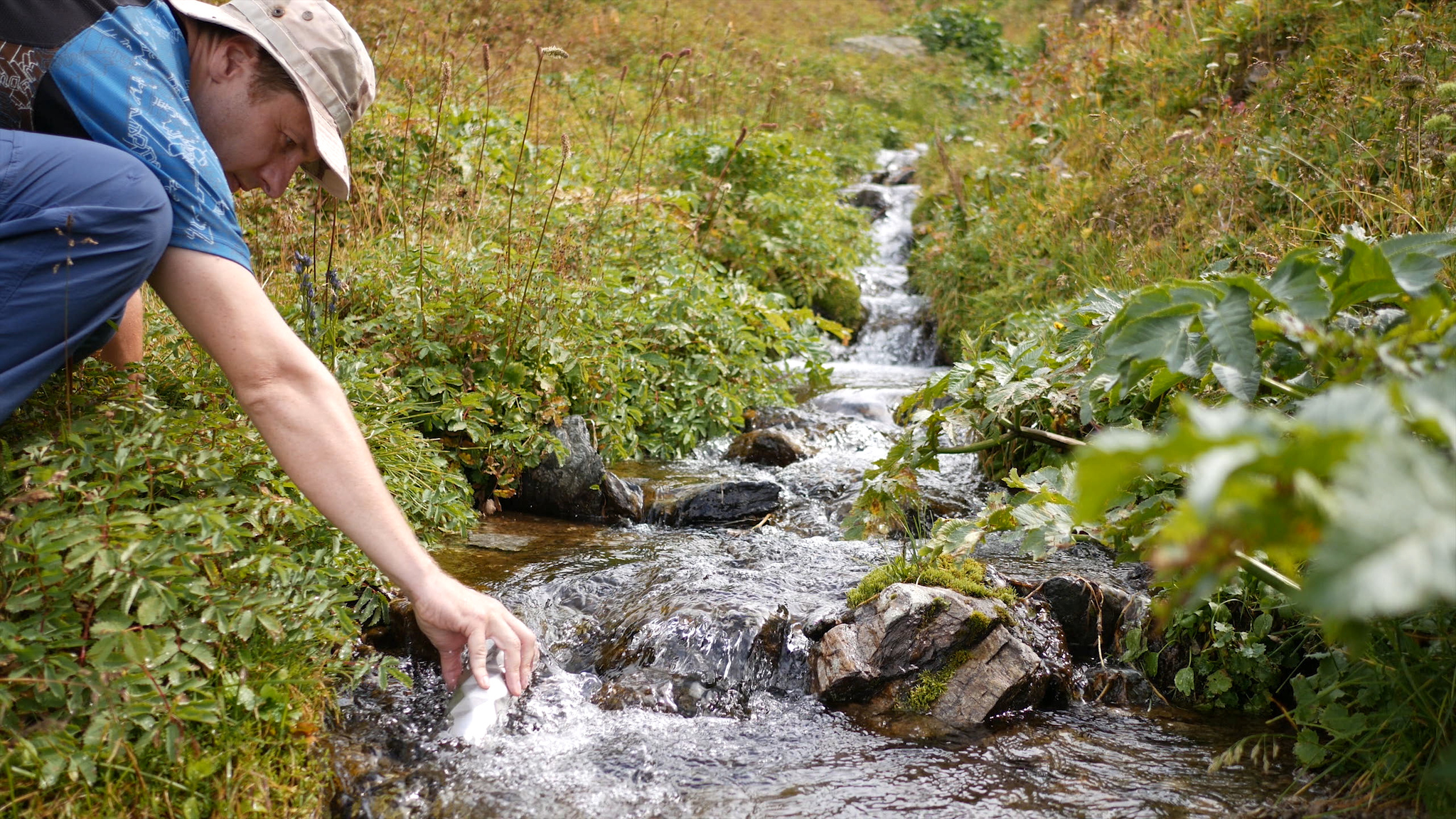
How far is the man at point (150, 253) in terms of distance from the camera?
162cm

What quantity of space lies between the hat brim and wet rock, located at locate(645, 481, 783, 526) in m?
1.91

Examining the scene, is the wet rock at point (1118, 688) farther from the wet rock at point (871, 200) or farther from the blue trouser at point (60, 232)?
the wet rock at point (871, 200)

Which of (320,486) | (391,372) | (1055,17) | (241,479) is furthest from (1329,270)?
(1055,17)

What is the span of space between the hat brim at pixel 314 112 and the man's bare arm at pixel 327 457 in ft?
1.86

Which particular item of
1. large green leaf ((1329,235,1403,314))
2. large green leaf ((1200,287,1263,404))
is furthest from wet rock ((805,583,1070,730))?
large green leaf ((1329,235,1403,314))

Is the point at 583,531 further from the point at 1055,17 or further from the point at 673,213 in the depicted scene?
the point at 1055,17

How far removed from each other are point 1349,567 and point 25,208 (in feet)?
6.72

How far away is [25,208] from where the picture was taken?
1.68 meters

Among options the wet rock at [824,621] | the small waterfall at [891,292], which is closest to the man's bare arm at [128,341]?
the wet rock at [824,621]

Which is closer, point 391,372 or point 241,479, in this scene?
point 241,479

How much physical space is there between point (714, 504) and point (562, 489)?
2.07 ft

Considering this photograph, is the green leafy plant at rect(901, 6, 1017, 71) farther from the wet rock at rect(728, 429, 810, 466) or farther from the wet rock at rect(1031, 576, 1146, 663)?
the wet rock at rect(1031, 576, 1146, 663)

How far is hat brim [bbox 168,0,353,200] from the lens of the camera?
1.92 meters

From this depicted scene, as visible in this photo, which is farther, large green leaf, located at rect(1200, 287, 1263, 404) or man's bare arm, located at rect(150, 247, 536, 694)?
man's bare arm, located at rect(150, 247, 536, 694)
